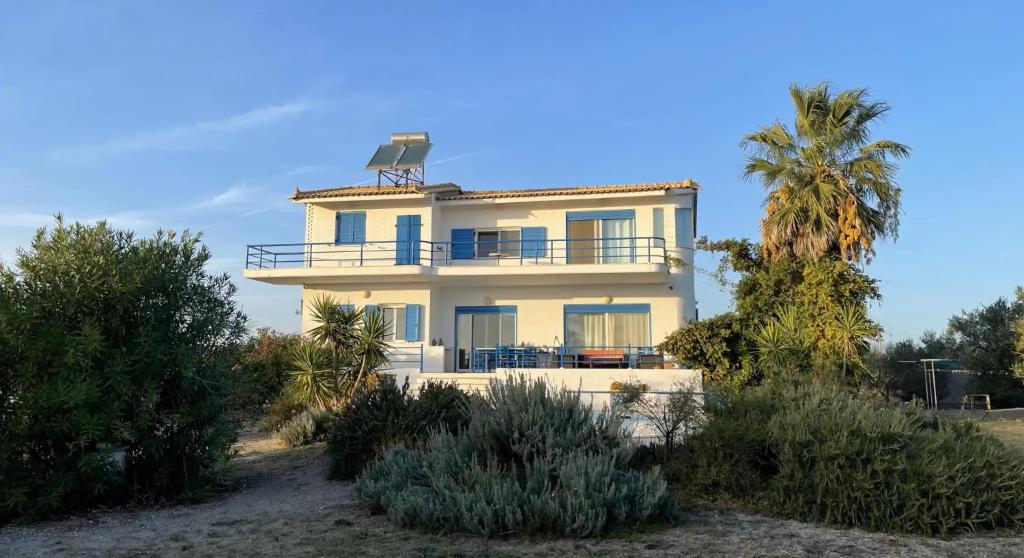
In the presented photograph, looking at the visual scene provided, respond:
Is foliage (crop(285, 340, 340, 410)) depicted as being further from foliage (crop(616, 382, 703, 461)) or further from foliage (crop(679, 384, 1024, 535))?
foliage (crop(679, 384, 1024, 535))

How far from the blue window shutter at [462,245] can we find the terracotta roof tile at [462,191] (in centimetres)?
114

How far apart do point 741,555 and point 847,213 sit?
13871mm

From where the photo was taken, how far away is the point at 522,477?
7.88m

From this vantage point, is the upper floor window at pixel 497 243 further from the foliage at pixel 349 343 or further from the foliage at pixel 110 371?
the foliage at pixel 110 371

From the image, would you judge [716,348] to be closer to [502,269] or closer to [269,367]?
[502,269]

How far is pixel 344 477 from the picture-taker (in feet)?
35.3

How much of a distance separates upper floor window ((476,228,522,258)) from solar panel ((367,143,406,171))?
466cm

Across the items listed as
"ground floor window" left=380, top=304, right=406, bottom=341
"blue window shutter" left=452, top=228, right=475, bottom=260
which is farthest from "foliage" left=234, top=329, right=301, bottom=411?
"blue window shutter" left=452, top=228, right=475, bottom=260

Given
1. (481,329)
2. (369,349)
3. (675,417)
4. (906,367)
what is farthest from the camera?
(906,367)

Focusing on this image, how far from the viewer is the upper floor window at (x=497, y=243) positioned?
23172 mm

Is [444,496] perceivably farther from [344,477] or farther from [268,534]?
[344,477]

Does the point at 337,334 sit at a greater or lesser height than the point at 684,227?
lesser

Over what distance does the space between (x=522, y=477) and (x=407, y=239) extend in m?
16.0

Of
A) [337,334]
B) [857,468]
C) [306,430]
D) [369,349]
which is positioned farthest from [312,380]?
[857,468]
